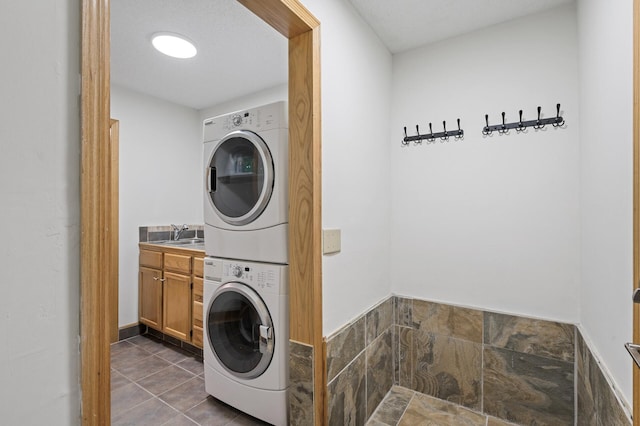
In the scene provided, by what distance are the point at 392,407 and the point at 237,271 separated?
129 centimetres

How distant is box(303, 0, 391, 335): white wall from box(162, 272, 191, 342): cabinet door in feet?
5.24

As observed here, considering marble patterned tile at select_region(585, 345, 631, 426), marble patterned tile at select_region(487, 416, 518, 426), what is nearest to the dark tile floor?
marble patterned tile at select_region(487, 416, 518, 426)

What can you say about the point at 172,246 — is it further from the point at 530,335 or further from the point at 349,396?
the point at 530,335

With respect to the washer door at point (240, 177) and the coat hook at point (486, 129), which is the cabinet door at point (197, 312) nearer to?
the washer door at point (240, 177)

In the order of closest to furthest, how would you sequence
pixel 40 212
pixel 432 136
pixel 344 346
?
pixel 40 212, pixel 344 346, pixel 432 136

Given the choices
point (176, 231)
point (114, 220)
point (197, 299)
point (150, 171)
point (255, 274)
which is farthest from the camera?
point (176, 231)

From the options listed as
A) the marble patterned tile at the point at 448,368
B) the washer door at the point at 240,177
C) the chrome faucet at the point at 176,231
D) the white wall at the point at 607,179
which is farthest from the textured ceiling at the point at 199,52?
the marble patterned tile at the point at 448,368

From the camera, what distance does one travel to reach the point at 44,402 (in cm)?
57

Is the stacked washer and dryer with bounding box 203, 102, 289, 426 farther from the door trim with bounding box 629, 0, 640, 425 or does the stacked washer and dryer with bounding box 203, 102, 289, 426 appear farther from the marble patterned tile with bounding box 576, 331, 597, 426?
the marble patterned tile with bounding box 576, 331, 597, 426

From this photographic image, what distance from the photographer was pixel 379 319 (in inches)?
76.1

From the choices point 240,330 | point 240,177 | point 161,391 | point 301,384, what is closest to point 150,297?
point 161,391

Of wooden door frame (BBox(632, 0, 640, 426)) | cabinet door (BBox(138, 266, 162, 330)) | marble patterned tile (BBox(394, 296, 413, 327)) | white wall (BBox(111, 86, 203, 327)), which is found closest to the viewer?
wooden door frame (BBox(632, 0, 640, 426))

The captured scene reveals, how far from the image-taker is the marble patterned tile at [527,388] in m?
1.63

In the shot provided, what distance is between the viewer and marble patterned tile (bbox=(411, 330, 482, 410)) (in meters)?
1.85
